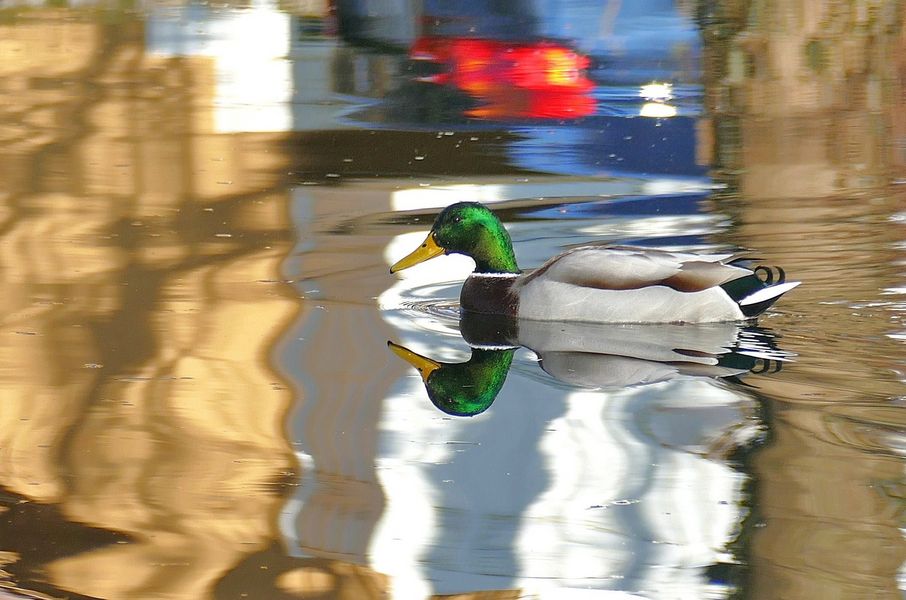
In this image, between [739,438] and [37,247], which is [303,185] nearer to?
[37,247]

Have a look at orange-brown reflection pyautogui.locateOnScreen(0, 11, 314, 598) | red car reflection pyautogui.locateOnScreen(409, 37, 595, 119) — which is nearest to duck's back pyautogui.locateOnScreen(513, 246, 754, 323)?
orange-brown reflection pyautogui.locateOnScreen(0, 11, 314, 598)

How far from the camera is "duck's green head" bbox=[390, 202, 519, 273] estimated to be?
23.4 ft

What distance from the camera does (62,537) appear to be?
448 centimetres

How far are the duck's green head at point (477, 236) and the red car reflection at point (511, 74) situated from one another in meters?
4.41

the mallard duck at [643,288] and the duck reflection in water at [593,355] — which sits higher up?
the mallard duck at [643,288]

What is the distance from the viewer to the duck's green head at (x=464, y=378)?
570 cm

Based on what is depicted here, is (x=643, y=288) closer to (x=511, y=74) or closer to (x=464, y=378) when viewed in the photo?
(x=464, y=378)

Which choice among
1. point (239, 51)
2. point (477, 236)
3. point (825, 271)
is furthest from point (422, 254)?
point (239, 51)

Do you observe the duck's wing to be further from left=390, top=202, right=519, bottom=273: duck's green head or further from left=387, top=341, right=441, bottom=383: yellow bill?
left=387, top=341, right=441, bottom=383: yellow bill

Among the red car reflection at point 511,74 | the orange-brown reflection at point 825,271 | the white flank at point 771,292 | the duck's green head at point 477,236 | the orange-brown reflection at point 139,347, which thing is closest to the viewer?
the orange-brown reflection at point 825,271

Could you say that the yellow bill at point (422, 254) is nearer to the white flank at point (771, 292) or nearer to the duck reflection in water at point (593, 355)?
the duck reflection in water at point (593, 355)

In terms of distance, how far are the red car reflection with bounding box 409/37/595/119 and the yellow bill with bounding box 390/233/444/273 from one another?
14.3 feet

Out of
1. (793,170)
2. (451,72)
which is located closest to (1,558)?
(793,170)

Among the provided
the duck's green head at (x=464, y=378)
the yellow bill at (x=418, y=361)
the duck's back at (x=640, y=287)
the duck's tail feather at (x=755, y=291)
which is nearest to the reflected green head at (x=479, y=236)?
the duck's back at (x=640, y=287)
